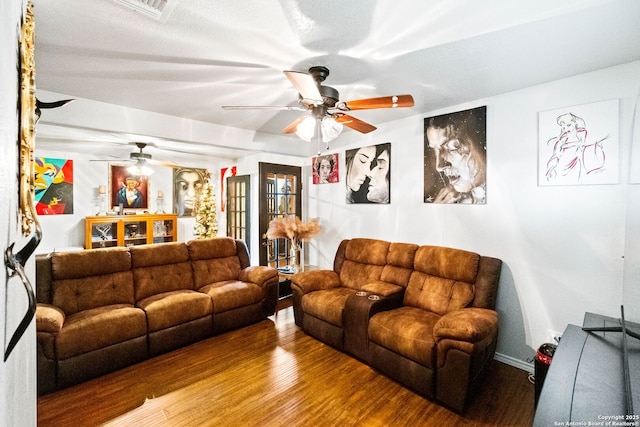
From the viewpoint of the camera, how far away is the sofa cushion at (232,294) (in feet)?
10.2

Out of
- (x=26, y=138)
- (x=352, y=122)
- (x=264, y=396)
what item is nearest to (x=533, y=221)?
(x=352, y=122)

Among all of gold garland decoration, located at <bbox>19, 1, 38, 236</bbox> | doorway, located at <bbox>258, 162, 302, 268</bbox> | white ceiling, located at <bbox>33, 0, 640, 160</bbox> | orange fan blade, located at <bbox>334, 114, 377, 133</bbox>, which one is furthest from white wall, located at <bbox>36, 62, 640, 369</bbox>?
gold garland decoration, located at <bbox>19, 1, 38, 236</bbox>

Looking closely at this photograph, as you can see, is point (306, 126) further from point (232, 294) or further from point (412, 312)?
point (232, 294)

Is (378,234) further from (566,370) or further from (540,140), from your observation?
(566,370)

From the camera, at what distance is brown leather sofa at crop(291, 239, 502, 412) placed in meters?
2.01

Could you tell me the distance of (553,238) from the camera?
2.40 meters

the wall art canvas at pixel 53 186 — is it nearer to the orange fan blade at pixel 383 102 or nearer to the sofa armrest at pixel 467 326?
the orange fan blade at pixel 383 102

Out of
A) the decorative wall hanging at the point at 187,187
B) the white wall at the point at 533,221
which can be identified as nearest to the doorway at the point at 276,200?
the white wall at the point at 533,221

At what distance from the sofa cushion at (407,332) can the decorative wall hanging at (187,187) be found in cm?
547

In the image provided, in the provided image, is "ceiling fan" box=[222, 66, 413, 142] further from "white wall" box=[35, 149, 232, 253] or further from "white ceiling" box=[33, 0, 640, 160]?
"white wall" box=[35, 149, 232, 253]

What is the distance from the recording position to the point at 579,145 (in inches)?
88.3

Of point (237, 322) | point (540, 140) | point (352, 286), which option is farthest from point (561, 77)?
point (237, 322)

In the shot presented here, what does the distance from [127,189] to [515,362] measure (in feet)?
22.5

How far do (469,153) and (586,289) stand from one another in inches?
59.4
